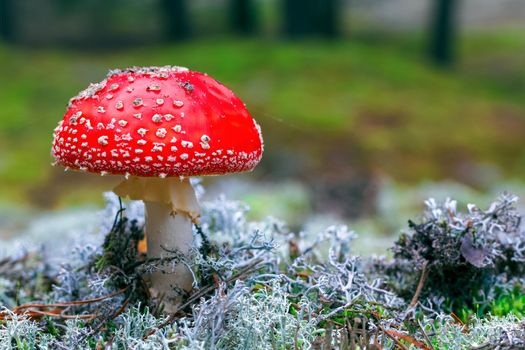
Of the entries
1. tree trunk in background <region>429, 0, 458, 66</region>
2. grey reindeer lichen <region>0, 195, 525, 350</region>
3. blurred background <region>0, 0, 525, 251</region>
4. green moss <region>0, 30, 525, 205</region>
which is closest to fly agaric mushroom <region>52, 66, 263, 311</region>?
grey reindeer lichen <region>0, 195, 525, 350</region>

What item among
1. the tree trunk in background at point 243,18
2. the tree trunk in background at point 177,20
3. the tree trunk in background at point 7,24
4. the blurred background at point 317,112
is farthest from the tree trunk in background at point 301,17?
the tree trunk in background at point 7,24

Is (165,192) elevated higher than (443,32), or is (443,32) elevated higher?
(165,192)

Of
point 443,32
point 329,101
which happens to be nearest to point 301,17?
point 443,32

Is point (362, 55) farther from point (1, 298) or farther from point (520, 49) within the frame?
point (1, 298)

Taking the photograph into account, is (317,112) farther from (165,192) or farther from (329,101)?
(165,192)

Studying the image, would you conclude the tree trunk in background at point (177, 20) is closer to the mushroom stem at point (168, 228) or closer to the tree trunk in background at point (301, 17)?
the tree trunk in background at point (301, 17)

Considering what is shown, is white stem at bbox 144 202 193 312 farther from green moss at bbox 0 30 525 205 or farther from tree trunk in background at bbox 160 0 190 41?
tree trunk in background at bbox 160 0 190 41

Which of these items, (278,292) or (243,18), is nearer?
(278,292)

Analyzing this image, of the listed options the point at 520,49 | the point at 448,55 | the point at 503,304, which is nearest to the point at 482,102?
the point at 448,55
